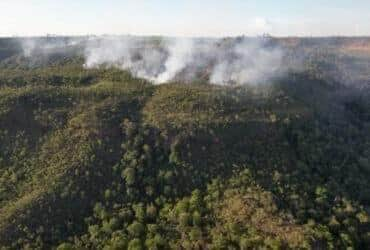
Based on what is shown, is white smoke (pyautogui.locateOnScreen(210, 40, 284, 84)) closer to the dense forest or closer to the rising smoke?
the rising smoke

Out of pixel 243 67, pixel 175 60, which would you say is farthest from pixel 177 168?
pixel 175 60

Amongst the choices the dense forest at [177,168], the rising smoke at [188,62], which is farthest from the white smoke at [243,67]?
the dense forest at [177,168]

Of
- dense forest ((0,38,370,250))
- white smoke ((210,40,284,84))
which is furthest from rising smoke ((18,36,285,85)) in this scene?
dense forest ((0,38,370,250))

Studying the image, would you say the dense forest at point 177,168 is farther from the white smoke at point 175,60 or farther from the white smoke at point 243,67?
the white smoke at point 175,60

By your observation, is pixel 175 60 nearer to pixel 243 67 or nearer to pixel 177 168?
pixel 243 67

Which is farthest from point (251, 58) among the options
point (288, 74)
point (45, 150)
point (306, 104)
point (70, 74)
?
point (45, 150)

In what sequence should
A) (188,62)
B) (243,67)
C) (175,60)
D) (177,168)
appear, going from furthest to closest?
(175,60)
(188,62)
(243,67)
(177,168)

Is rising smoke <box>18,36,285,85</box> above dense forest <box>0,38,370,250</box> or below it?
above

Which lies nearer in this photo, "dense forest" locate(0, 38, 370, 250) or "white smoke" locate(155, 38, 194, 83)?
"dense forest" locate(0, 38, 370, 250)
